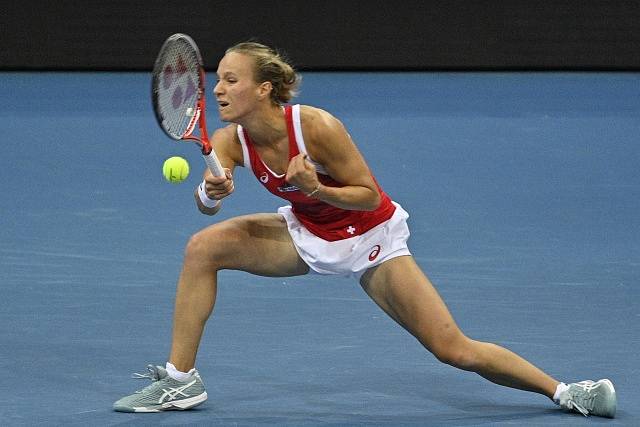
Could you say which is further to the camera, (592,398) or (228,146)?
(228,146)

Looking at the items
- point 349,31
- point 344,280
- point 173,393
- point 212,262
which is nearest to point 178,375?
point 173,393

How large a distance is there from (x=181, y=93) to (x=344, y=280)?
2.44 m

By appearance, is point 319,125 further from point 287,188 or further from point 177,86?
point 177,86

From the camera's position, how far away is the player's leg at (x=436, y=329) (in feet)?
15.3

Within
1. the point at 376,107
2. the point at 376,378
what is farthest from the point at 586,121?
the point at 376,378

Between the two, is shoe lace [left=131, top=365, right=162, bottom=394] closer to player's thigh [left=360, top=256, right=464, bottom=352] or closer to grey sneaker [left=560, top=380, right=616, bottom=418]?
player's thigh [left=360, top=256, right=464, bottom=352]

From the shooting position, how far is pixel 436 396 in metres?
5.05

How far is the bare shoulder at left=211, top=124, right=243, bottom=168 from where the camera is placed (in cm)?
485

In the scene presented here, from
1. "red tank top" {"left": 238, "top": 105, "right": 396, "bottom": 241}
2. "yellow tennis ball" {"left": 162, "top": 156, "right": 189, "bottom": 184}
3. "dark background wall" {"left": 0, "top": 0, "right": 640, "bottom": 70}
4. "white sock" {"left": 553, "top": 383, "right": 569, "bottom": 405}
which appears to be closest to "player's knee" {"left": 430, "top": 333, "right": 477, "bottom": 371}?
"white sock" {"left": 553, "top": 383, "right": 569, "bottom": 405}

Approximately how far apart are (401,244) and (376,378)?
0.72 m

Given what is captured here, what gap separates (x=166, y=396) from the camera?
484 centimetres

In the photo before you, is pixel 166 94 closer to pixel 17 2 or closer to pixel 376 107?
pixel 376 107

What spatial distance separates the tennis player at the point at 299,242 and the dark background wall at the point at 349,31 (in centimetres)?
973

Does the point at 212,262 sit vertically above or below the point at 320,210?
below
